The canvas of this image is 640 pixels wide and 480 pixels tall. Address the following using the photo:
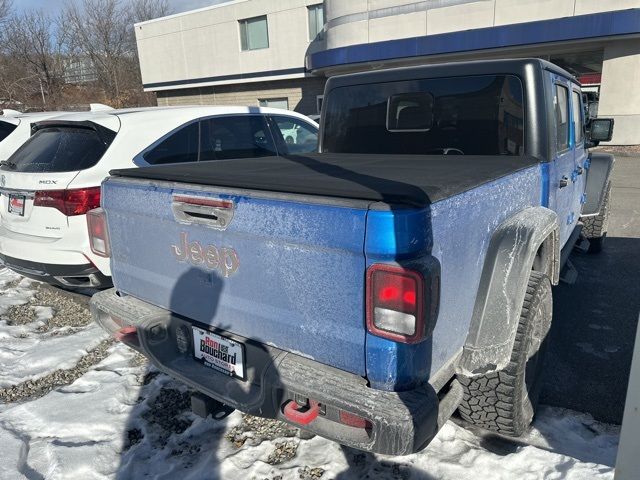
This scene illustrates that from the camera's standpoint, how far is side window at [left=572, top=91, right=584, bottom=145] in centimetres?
440

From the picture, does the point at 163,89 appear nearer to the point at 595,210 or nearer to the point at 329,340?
the point at 595,210

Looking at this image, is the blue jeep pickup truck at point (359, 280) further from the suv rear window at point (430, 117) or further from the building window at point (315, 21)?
the building window at point (315, 21)

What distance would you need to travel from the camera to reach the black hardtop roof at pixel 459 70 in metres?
3.35

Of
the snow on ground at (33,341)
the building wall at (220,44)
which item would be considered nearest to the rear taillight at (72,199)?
the snow on ground at (33,341)

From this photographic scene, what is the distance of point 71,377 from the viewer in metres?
3.66

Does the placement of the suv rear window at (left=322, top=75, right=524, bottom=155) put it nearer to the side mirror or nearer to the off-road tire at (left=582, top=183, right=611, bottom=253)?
the side mirror

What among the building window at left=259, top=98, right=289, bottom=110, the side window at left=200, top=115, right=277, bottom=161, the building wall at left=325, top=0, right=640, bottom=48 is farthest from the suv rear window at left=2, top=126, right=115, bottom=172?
the building window at left=259, top=98, right=289, bottom=110

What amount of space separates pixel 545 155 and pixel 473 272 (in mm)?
1508

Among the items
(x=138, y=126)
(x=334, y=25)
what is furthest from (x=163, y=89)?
(x=138, y=126)

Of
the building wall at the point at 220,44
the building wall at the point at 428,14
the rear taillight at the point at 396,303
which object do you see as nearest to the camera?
the rear taillight at the point at 396,303

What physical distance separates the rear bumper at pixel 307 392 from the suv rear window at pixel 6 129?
544 cm

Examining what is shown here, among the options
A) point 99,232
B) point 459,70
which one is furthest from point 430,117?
point 99,232

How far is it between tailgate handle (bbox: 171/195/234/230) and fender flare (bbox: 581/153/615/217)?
4426 millimetres

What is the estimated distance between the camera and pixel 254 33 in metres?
24.0
